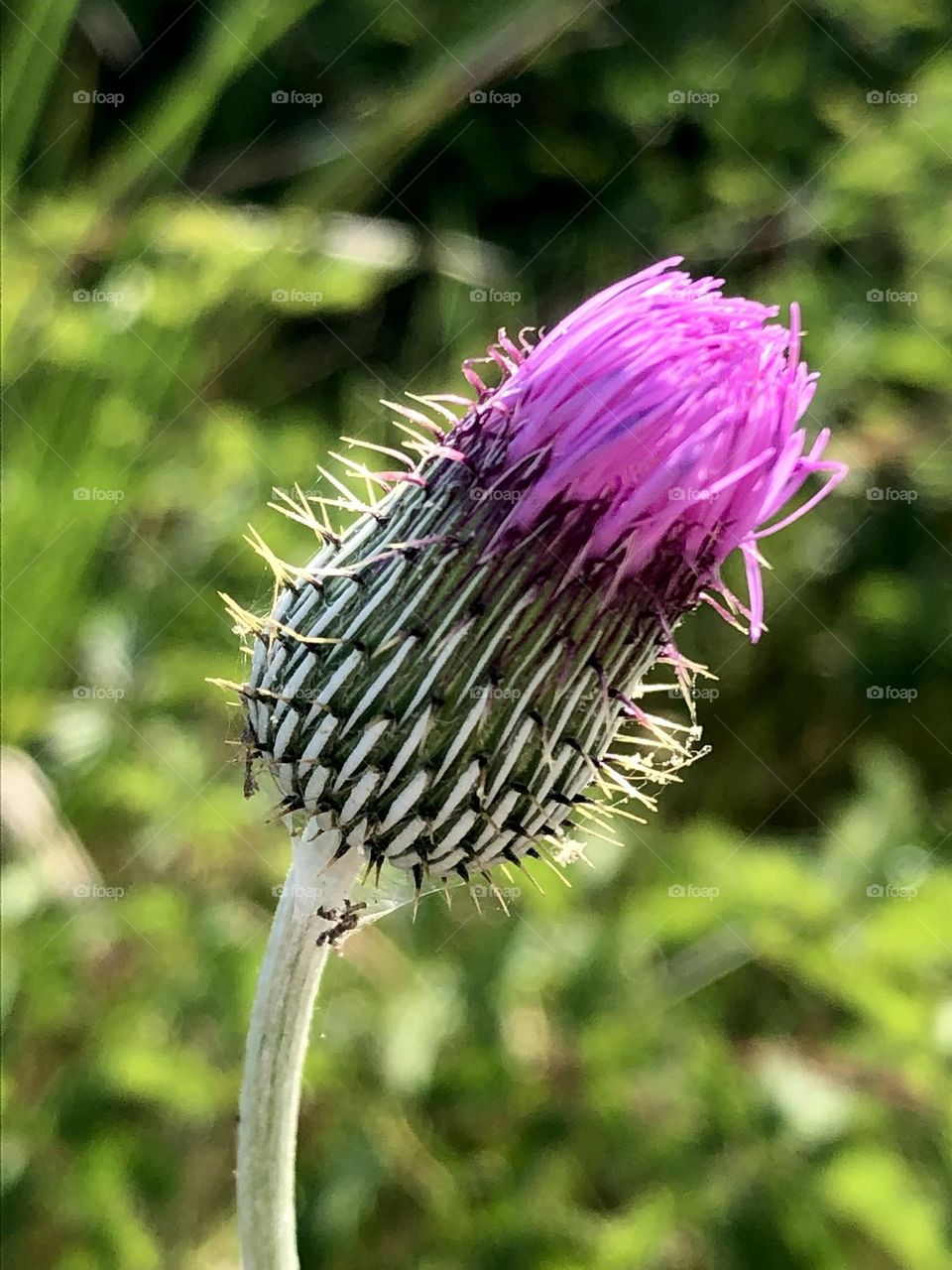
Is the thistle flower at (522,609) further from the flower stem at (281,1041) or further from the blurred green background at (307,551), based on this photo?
the blurred green background at (307,551)

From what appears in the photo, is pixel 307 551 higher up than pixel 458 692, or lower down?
lower down

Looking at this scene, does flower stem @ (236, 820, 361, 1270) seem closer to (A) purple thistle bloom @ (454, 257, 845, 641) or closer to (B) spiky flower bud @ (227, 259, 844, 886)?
(B) spiky flower bud @ (227, 259, 844, 886)

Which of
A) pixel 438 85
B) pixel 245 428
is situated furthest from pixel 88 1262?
pixel 438 85

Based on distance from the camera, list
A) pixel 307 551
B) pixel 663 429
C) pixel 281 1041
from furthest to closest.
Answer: pixel 307 551
pixel 281 1041
pixel 663 429

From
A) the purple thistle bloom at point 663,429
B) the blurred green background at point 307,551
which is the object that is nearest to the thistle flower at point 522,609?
the purple thistle bloom at point 663,429

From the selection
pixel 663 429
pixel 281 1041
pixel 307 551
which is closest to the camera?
pixel 663 429

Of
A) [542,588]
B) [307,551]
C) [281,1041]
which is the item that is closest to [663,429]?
[542,588]

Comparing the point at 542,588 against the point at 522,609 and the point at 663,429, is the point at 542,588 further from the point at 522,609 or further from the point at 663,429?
the point at 663,429
